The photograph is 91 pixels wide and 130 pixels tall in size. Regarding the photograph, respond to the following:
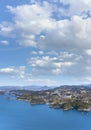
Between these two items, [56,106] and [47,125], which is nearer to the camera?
[47,125]

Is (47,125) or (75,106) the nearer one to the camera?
(47,125)

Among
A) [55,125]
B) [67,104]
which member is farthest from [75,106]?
[55,125]

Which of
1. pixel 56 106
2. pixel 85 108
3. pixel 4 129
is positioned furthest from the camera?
pixel 56 106

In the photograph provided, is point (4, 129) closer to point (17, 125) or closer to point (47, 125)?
point (17, 125)

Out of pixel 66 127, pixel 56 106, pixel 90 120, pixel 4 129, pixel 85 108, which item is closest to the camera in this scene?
pixel 4 129

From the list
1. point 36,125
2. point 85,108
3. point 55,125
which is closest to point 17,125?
point 36,125

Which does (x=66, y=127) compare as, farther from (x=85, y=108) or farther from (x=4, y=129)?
(x=85, y=108)

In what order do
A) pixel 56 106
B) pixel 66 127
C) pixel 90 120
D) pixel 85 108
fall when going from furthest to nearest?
pixel 56 106
pixel 85 108
pixel 90 120
pixel 66 127
